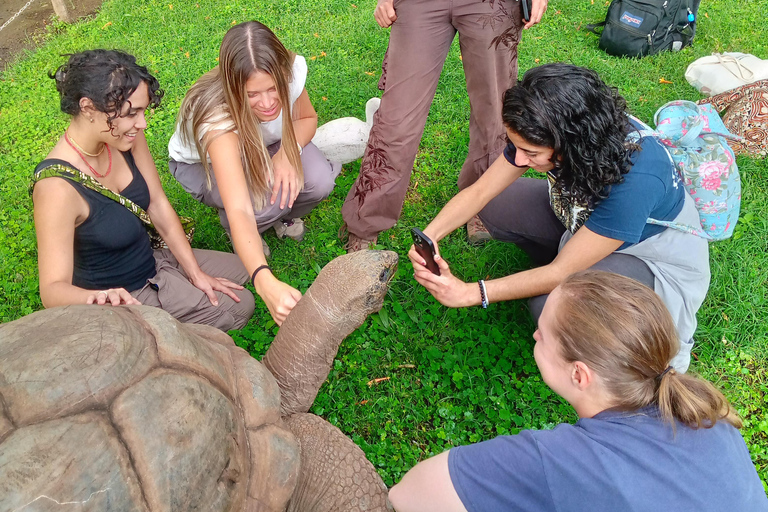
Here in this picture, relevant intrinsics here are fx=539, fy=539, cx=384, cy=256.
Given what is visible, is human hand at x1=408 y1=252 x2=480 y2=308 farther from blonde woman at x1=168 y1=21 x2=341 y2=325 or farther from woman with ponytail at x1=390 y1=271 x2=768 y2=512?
woman with ponytail at x1=390 y1=271 x2=768 y2=512

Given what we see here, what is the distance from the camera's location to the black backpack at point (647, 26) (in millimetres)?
4828

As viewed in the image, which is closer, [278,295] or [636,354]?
[636,354]

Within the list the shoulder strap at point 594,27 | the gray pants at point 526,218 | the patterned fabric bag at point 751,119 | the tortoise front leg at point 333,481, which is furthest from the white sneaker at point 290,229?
A: the shoulder strap at point 594,27

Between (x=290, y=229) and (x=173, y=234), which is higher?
(x=173, y=234)

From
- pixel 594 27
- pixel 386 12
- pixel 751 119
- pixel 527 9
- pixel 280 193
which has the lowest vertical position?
pixel 751 119

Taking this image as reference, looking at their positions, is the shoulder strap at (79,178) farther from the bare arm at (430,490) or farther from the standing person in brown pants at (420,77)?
the bare arm at (430,490)

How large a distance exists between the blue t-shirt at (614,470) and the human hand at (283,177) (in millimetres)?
1987

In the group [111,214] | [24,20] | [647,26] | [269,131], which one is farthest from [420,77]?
[24,20]

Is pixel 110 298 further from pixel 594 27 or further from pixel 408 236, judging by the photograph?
pixel 594 27

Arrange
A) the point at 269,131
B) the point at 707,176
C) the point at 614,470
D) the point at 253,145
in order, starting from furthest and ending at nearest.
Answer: the point at 269,131
the point at 253,145
the point at 707,176
the point at 614,470

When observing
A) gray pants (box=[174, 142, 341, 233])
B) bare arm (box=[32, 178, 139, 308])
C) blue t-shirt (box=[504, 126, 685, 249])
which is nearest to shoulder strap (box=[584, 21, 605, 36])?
gray pants (box=[174, 142, 341, 233])

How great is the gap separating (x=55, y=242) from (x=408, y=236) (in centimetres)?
192

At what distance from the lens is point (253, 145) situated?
2717 millimetres

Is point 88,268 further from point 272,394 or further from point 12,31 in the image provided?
point 12,31
